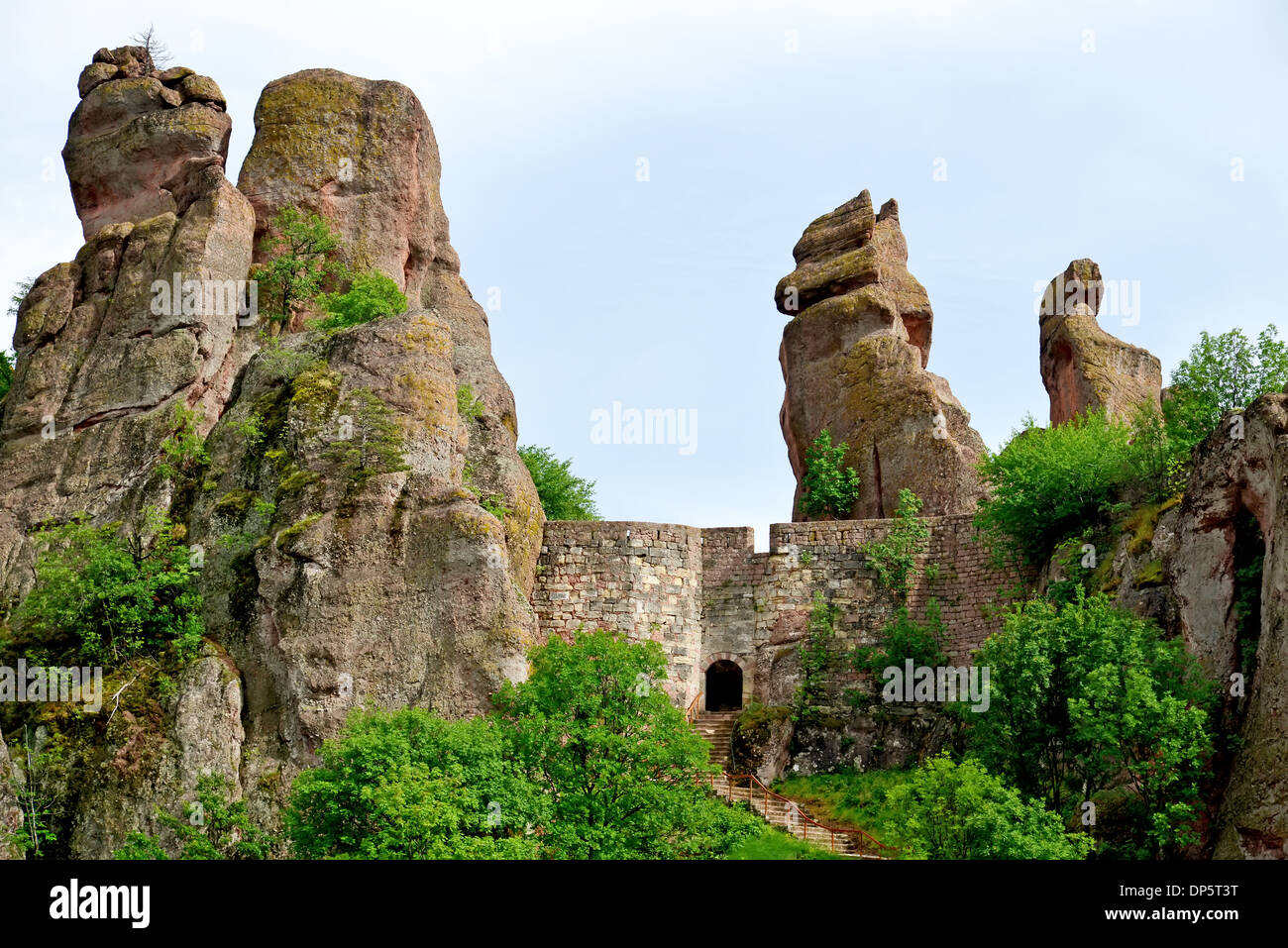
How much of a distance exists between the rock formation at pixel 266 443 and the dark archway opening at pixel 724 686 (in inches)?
195

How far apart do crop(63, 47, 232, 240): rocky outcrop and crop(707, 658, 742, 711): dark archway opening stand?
1783 centimetres

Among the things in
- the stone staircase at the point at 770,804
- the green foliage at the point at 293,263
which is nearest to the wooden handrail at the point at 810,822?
the stone staircase at the point at 770,804

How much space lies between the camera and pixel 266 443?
36.9 metres

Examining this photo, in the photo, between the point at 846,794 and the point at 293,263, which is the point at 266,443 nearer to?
the point at 293,263

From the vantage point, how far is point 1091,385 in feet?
160

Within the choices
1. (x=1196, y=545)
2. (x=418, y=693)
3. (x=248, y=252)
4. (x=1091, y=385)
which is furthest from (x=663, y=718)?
(x=1091, y=385)

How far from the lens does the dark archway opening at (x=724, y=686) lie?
138 feet

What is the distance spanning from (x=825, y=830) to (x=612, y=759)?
658 centimetres

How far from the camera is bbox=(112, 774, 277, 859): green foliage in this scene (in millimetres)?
29564

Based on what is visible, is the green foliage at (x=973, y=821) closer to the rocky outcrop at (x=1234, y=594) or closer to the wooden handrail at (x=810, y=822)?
the wooden handrail at (x=810, y=822)

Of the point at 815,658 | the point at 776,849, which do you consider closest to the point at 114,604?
the point at 776,849
